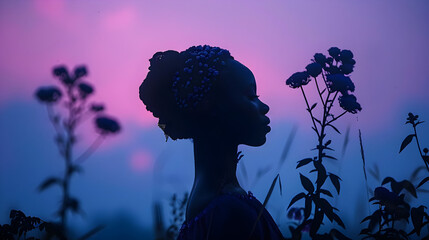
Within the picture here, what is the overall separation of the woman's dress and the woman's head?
19.4 inches

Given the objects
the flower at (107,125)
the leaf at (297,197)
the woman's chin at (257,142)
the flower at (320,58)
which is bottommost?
the leaf at (297,197)

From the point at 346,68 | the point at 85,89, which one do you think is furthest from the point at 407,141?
the point at 85,89

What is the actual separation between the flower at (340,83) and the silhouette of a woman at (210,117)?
643 millimetres

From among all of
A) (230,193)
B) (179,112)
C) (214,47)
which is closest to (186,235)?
(230,193)

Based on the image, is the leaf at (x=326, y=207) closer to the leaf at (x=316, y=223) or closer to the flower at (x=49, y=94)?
the leaf at (x=316, y=223)

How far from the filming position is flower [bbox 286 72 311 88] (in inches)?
134

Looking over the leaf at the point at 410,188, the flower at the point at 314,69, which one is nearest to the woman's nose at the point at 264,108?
the flower at the point at 314,69

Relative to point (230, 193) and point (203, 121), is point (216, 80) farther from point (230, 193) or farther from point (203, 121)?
point (230, 193)

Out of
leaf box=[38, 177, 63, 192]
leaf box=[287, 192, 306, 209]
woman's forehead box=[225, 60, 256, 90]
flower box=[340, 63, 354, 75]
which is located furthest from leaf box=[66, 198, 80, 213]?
flower box=[340, 63, 354, 75]

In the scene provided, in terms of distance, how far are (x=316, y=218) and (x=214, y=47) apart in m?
1.50

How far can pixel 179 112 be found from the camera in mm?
3033

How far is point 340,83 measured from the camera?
3279 millimetres

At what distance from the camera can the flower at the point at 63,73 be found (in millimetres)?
2715

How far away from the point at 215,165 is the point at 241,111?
1.39 feet
